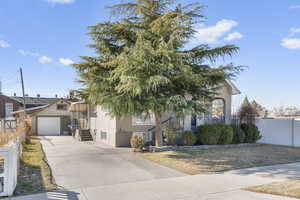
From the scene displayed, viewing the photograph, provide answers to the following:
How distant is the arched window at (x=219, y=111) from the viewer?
15523 millimetres

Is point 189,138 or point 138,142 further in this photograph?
point 189,138

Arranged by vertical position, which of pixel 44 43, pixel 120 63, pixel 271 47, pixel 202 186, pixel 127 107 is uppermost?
pixel 44 43

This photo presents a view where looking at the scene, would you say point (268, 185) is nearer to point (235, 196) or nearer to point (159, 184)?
point (235, 196)

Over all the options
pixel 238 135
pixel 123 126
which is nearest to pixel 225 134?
pixel 238 135

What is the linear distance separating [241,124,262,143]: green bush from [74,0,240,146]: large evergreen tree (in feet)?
16.8

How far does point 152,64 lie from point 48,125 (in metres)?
23.5

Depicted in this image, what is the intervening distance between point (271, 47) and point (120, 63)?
11.5 m

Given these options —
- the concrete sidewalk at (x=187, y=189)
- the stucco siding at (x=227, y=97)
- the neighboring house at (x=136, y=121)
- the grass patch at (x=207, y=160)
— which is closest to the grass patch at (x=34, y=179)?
the concrete sidewalk at (x=187, y=189)

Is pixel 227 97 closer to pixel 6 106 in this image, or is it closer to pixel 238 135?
pixel 238 135

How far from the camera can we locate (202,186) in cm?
588

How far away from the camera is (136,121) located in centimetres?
1438

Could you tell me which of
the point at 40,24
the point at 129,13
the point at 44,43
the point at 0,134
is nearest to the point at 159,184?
the point at 0,134

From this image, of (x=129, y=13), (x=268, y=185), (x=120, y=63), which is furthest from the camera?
(x=129, y=13)

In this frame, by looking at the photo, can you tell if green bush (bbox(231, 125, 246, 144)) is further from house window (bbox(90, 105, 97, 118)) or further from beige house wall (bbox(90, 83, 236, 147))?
house window (bbox(90, 105, 97, 118))
